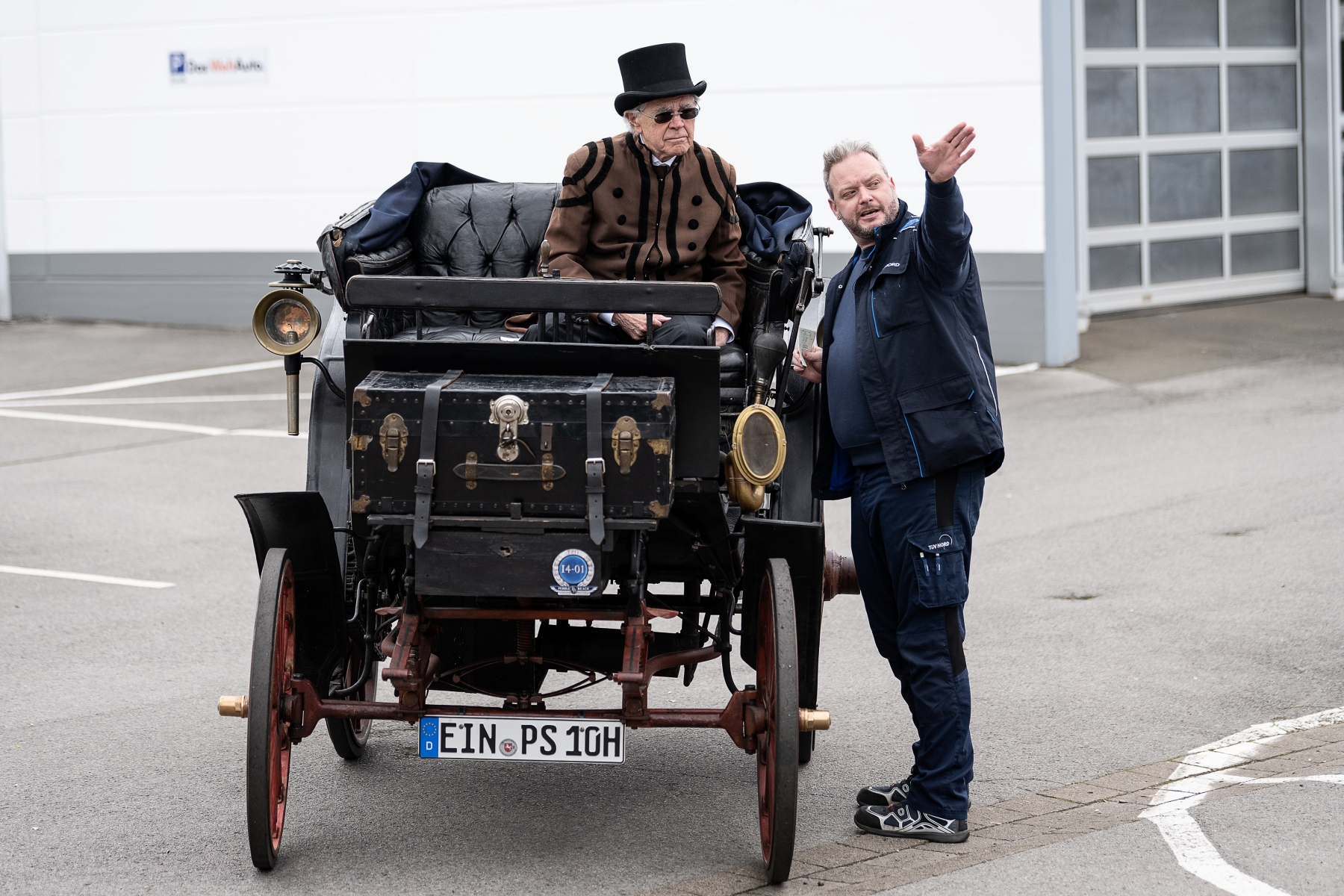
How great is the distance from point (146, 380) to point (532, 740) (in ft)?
37.0

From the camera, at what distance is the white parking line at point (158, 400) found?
13.0 meters

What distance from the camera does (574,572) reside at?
3871 millimetres

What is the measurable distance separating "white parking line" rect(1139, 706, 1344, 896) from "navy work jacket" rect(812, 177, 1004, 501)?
1.17 meters

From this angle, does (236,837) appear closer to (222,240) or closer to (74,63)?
(222,240)

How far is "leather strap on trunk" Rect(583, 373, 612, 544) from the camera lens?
3.78 m

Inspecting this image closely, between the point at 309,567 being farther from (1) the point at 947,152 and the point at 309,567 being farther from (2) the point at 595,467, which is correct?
(1) the point at 947,152

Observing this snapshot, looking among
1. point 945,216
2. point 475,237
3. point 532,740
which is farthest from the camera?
point 475,237

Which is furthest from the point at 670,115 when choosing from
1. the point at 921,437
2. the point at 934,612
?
the point at 934,612

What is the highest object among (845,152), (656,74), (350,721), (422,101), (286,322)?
(422,101)

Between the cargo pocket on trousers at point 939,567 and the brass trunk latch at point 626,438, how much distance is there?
1.00m

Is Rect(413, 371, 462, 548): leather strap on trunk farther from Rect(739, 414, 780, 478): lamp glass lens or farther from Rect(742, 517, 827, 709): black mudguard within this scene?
Rect(742, 517, 827, 709): black mudguard

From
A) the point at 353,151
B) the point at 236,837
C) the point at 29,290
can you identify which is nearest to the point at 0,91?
the point at 29,290

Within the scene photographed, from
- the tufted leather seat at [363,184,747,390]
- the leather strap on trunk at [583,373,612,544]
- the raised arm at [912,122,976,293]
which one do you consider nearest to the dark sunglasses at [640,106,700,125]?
the tufted leather seat at [363,184,747,390]

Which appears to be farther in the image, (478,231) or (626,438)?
(478,231)
